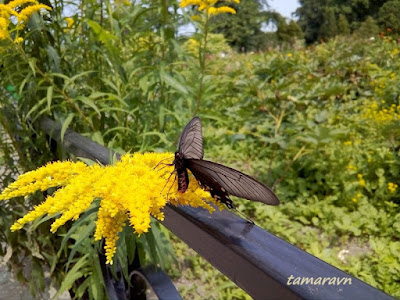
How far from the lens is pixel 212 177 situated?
0.62 m

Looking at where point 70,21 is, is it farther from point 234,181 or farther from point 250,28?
point 250,28

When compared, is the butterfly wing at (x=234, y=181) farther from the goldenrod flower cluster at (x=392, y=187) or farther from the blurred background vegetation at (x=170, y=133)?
the goldenrod flower cluster at (x=392, y=187)

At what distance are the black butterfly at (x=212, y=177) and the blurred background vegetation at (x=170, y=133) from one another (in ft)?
1.80

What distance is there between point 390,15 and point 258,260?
9.42ft

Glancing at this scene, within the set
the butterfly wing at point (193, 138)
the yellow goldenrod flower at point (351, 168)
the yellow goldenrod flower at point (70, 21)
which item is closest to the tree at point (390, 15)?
the yellow goldenrod flower at point (351, 168)

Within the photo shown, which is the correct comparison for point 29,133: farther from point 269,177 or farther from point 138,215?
point 269,177

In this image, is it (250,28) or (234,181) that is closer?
(234,181)

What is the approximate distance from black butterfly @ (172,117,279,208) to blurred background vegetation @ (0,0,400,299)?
0.55 meters

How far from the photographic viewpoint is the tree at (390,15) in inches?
96.5

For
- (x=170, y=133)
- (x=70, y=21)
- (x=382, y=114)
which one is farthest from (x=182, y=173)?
(x=382, y=114)

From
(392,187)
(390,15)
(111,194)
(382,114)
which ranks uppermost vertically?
(390,15)

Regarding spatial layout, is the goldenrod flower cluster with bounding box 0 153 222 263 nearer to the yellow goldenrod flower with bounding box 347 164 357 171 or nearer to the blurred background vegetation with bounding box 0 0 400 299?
the blurred background vegetation with bounding box 0 0 400 299

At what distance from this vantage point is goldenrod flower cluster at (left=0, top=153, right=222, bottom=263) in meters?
0.60

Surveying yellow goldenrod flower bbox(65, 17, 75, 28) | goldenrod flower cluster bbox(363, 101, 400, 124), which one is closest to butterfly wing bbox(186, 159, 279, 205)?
yellow goldenrod flower bbox(65, 17, 75, 28)
